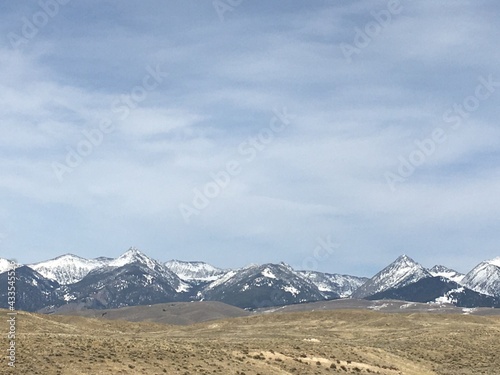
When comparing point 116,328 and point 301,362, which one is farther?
point 116,328

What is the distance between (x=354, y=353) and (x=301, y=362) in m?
11.9

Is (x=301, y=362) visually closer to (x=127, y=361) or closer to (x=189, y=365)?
(x=189, y=365)

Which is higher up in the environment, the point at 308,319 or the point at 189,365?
the point at 308,319

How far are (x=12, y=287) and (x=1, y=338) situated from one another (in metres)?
19.3

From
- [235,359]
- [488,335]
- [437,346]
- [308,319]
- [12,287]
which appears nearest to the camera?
[12,287]

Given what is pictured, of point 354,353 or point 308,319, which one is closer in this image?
point 354,353

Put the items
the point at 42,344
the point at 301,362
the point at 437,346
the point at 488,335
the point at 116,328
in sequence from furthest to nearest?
the point at 116,328 < the point at 488,335 < the point at 437,346 < the point at 301,362 < the point at 42,344

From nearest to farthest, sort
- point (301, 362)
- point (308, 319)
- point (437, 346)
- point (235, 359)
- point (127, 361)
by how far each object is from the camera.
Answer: point (127, 361) → point (235, 359) → point (301, 362) → point (437, 346) → point (308, 319)

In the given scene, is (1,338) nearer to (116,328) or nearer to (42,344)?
(42,344)

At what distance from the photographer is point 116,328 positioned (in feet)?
482

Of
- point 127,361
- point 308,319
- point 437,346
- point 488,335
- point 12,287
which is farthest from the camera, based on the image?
point 308,319

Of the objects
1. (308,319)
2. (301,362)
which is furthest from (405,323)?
(301,362)

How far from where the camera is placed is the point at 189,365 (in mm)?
60500

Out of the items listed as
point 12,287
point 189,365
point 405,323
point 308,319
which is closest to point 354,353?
point 189,365
